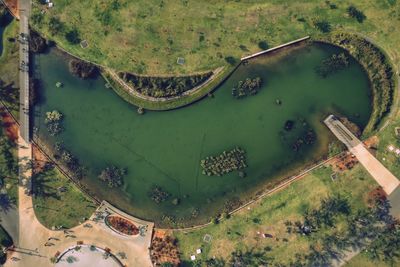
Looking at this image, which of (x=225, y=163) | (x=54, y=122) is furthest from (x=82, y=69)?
(x=225, y=163)

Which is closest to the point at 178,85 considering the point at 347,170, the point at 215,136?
the point at 215,136

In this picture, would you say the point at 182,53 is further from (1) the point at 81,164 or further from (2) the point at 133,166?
(1) the point at 81,164

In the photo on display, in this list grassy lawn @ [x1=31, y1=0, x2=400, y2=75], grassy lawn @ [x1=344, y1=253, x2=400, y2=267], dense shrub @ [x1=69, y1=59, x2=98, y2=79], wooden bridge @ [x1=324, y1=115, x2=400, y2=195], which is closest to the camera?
grassy lawn @ [x1=344, y1=253, x2=400, y2=267]

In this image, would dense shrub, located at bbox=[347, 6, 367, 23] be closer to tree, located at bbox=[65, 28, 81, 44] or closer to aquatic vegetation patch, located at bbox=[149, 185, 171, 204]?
aquatic vegetation patch, located at bbox=[149, 185, 171, 204]

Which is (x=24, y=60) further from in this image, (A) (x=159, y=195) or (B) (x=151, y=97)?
(A) (x=159, y=195)

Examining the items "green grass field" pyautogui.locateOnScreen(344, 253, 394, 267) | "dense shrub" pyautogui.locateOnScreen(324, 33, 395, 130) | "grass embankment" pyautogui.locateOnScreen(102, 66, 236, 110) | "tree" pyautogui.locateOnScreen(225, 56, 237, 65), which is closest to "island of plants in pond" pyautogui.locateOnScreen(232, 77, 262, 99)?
"grass embankment" pyautogui.locateOnScreen(102, 66, 236, 110)
